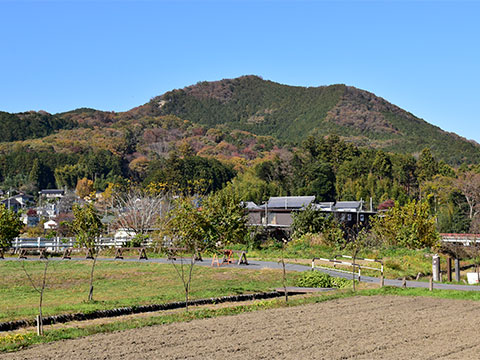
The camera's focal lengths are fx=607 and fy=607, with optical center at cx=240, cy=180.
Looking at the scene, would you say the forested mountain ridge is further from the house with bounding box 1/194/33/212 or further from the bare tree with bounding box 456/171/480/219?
the bare tree with bounding box 456/171/480/219

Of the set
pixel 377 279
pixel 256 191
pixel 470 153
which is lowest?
pixel 377 279

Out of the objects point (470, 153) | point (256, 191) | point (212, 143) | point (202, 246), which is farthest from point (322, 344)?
point (212, 143)

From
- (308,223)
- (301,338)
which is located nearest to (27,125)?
(308,223)

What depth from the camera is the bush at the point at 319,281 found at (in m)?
22.5

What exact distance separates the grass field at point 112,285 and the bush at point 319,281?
96cm

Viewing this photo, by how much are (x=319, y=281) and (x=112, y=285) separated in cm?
765

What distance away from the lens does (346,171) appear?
9500cm

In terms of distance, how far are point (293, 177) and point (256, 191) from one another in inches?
422

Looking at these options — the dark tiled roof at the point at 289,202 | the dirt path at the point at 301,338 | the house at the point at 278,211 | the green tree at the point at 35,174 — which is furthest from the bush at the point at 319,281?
the green tree at the point at 35,174

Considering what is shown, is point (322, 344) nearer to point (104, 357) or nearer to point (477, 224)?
point (104, 357)

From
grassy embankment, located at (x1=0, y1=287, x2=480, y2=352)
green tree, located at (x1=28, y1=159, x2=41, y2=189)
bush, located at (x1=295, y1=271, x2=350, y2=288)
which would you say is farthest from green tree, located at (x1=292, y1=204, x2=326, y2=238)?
green tree, located at (x1=28, y1=159, x2=41, y2=189)

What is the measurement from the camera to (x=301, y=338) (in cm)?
1208

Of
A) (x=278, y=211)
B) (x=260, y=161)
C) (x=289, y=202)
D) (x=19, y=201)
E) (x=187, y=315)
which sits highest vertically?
(x=260, y=161)

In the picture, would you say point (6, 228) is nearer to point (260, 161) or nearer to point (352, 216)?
point (352, 216)
